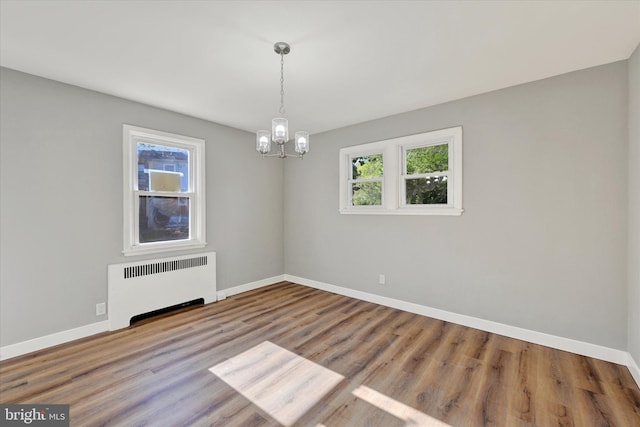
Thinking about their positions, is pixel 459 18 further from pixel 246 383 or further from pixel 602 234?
pixel 246 383

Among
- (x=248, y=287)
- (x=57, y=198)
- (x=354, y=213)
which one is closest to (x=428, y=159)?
(x=354, y=213)

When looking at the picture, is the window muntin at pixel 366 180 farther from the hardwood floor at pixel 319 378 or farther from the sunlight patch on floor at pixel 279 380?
the sunlight patch on floor at pixel 279 380

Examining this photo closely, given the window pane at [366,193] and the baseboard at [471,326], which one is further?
the window pane at [366,193]

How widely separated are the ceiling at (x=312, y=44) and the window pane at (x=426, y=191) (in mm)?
1023

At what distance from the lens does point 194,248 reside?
3.93 metres

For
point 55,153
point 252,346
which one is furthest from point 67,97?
point 252,346

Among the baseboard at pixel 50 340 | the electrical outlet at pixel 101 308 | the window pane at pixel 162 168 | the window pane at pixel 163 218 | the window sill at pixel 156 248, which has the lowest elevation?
the baseboard at pixel 50 340

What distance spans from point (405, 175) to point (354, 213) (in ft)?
3.12

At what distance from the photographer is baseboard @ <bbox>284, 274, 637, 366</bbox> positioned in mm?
2487

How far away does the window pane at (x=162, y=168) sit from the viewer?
11.4 ft

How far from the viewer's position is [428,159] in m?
3.60

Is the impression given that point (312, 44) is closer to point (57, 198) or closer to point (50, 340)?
point (57, 198)

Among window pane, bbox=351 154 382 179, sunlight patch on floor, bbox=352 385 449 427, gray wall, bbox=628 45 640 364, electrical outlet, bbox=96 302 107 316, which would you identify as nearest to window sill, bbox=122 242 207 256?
electrical outlet, bbox=96 302 107 316

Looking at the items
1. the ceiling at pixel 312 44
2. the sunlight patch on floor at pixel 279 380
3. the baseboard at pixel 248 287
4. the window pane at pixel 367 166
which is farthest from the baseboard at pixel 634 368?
the baseboard at pixel 248 287
